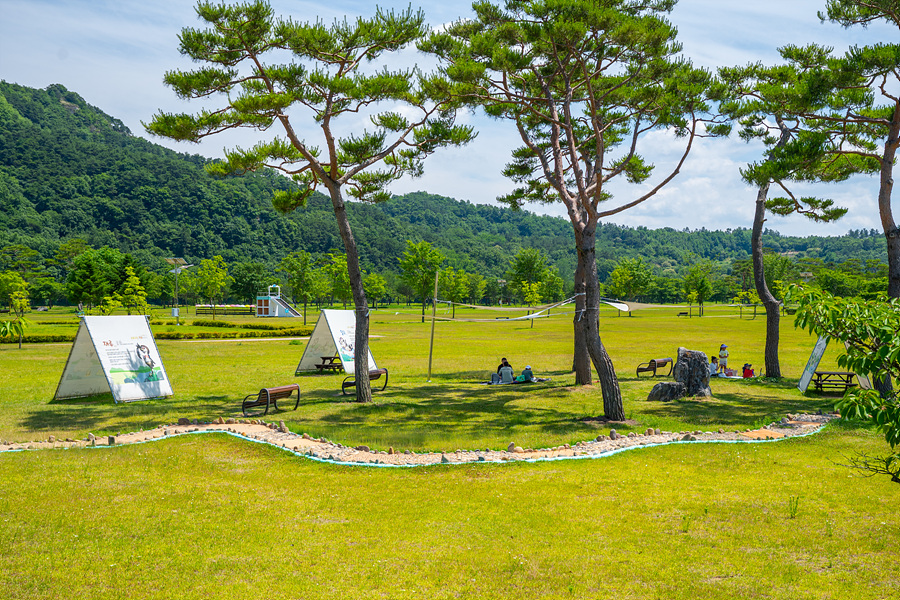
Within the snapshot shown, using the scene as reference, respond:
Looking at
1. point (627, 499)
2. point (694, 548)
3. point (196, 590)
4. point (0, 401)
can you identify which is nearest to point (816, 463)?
point (627, 499)

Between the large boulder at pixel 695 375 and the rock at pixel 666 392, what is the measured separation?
31cm

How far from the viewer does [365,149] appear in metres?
13.3

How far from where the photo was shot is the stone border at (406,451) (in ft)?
26.1

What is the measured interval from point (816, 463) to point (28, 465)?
1016 centimetres

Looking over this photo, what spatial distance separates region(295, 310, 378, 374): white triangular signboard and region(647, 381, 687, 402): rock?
7.76 metres

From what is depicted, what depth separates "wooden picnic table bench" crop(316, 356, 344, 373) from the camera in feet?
56.2

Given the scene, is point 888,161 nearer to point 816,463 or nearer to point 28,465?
point 816,463

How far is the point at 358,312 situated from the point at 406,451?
4957 millimetres

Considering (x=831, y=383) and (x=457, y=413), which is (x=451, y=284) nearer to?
(x=831, y=383)

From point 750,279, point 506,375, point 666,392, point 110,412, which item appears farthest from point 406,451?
point 750,279

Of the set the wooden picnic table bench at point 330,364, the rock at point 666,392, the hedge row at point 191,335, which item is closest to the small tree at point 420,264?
the hedge row at point 191,335

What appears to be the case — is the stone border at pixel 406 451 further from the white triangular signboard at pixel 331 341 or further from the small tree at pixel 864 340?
the white triangular signboard at pixel 331 341

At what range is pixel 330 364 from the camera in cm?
1716

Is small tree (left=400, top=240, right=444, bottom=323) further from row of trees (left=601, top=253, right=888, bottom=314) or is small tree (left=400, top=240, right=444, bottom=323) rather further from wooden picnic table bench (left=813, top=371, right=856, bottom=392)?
wooden picnic table bench (left=813, top=371, right=856, bottom=392)
